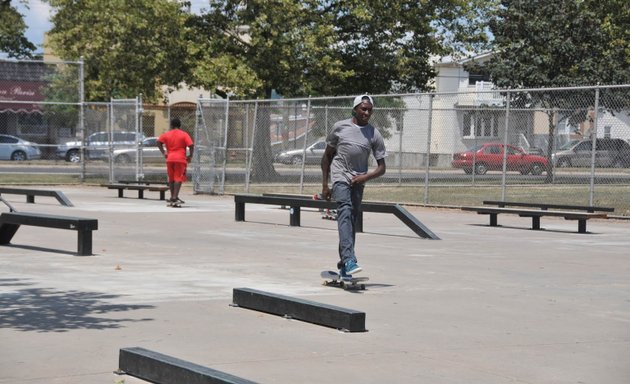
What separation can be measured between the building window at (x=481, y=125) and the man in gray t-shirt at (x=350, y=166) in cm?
1572

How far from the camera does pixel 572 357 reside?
761 centimetres

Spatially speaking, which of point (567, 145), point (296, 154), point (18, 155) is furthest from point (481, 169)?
point (18, 155)

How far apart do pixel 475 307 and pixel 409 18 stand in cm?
2727

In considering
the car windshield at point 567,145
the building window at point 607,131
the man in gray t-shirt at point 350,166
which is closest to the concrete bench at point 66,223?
the man in gray t-shirt at point 350,166

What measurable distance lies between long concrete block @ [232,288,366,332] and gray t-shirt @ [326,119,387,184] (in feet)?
6.19

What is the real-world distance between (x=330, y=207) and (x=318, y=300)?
7819 millimetres

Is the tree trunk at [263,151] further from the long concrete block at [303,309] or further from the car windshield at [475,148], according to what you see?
the long concrete block at [303,309]

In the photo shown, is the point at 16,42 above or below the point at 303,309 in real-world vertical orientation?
above

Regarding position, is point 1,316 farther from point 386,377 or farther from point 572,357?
point 572,357

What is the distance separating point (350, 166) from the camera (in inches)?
427

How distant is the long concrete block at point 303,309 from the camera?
8.36m

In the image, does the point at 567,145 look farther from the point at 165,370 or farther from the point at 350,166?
the point at 165,370

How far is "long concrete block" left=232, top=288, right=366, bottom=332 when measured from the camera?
8.36 meters

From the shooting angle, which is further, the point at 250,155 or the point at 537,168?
the point at 250,155
